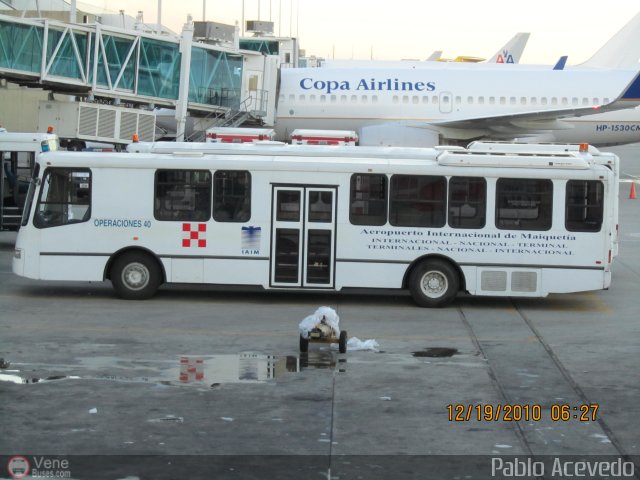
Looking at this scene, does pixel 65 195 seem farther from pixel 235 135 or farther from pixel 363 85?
pixel 363 85

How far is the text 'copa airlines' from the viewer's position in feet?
126

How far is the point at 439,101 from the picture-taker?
1543 inches

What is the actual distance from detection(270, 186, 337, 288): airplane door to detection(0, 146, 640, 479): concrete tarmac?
57cm

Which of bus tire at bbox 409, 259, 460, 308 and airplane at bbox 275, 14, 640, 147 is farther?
airplane at bbox 275, 14, 640, 147

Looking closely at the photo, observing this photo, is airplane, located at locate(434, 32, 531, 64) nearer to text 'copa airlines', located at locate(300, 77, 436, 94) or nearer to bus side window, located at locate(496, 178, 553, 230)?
text 'copa airlines', located at locate(300, 77, 436, 94)

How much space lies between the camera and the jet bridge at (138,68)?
29375mm

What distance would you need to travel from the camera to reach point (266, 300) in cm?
1775

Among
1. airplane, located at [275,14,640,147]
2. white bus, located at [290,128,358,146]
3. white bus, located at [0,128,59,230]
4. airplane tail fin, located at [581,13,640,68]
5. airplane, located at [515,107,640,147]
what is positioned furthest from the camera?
airplane tail fin, located at [581,13,640,68]

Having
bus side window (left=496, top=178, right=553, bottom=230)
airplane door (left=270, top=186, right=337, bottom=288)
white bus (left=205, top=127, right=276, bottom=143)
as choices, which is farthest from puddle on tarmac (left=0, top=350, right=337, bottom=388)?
white bus (left=205, top=127, right=276, bottom=143)

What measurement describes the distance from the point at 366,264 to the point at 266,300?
1884mm

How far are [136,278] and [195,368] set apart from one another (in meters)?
5.30

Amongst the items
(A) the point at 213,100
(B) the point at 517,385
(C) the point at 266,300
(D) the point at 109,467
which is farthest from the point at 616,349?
(A) the point at 213,100

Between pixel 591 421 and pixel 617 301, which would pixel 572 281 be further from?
pixel 591 421

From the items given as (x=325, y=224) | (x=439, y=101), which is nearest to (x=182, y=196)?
(x=325, y=224)
